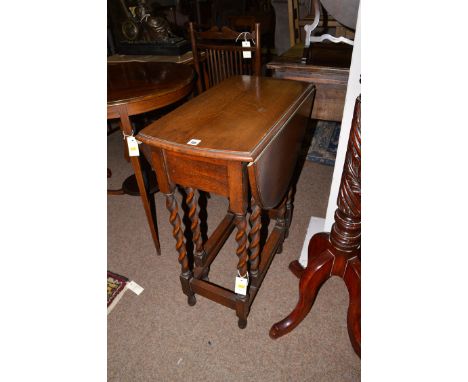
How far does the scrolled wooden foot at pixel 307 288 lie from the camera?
108 cm

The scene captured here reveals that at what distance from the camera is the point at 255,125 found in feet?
3.20

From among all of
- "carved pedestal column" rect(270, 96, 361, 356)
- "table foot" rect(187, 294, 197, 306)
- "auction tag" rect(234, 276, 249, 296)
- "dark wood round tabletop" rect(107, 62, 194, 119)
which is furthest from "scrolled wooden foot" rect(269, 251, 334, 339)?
"dark wood round tabletop" rect(107, 62, 194, 119)

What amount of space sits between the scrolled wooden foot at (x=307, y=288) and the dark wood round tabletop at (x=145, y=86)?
97 cm

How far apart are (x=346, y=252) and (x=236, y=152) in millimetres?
549

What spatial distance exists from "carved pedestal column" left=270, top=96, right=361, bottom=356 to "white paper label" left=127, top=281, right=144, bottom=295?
2.30ft

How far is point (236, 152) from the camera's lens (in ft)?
2.70

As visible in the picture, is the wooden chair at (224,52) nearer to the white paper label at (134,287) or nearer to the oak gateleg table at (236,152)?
the oak gateleg table at (236,152)

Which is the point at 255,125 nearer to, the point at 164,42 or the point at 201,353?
the point at 201,353

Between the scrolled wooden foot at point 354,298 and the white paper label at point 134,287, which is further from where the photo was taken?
the white paper label at point 134,287

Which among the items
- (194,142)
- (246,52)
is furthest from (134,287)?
(246,52)

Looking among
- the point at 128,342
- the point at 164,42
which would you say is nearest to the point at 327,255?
the point at 128,342

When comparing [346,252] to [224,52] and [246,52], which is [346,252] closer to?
[246,52]

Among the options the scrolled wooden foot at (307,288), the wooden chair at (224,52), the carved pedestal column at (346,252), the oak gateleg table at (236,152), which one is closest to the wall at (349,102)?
the oak gateleg table at (236,152)
